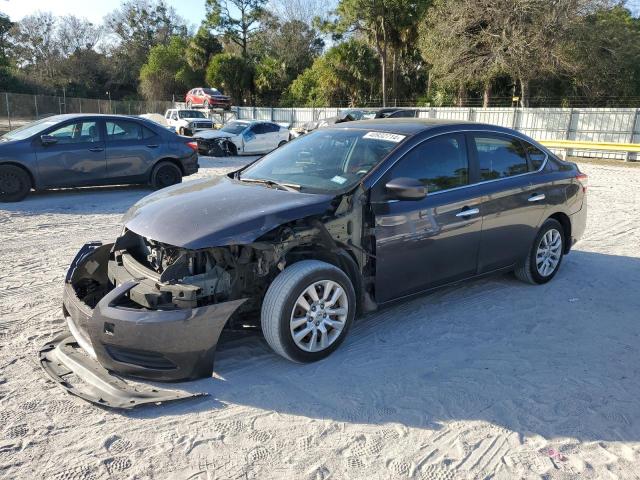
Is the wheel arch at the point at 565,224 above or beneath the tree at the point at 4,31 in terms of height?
beneath

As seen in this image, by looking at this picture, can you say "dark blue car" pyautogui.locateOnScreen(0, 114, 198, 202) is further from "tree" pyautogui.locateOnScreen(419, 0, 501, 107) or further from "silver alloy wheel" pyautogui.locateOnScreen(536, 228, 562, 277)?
"tree" pyautogui.locateOnScreen(419, 0, 501, 107)

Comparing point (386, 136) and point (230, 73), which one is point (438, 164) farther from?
point (230, 73)

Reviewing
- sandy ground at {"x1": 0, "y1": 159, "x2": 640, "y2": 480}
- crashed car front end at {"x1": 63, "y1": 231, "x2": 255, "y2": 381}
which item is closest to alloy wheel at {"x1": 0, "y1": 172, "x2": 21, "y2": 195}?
sandy ground at {"x1": 0, "y1": 159, "x2": 640, "y2": 480}

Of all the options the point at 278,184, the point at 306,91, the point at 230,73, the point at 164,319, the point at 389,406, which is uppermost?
the point at 230,73

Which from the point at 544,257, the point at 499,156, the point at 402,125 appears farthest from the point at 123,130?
the point at 544,257

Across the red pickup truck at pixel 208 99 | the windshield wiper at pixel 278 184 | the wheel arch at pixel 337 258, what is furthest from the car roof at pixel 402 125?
the red pickup truck at pixel 208 99

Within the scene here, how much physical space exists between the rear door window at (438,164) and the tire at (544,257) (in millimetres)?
1335

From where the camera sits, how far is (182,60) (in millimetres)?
52719

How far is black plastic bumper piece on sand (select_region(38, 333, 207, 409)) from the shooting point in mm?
3295

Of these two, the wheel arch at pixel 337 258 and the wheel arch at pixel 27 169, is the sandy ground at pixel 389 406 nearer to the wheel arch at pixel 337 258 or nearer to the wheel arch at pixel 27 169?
the wheel arch at pixel 337 258

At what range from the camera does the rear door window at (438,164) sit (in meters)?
4.45

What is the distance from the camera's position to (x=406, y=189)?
4.05m

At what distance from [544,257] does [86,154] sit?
8.23 meters

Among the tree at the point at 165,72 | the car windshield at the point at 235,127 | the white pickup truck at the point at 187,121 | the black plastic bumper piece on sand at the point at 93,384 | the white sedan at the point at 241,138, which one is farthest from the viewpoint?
the tree at the point at 165,72
